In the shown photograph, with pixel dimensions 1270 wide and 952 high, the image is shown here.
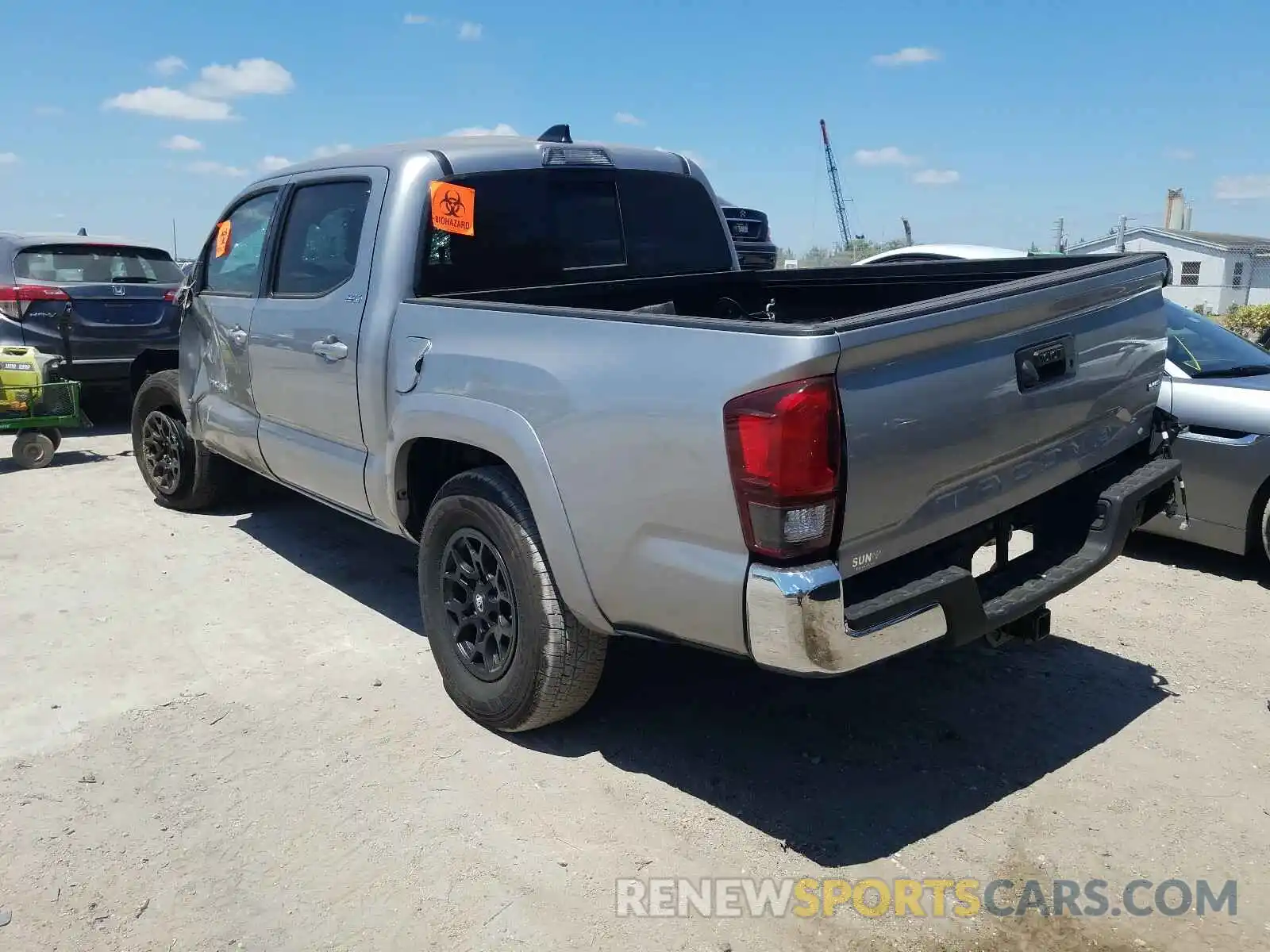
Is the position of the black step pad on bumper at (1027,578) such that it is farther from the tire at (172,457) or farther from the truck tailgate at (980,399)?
the tire at (172,457)

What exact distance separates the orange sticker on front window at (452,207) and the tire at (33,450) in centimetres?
564

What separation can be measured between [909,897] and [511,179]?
311 centimetres

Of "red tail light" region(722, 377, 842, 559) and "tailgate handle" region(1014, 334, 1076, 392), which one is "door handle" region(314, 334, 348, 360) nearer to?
"red tail light" region(722, 377, 842, 559)

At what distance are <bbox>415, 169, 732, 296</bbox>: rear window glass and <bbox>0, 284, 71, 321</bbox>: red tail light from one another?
6432 millimetres

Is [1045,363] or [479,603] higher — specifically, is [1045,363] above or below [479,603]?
above

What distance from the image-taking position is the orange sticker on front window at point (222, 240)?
5.46 metres

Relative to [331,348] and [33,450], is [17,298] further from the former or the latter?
A: [331,348]

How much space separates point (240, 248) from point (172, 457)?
1.86 metres

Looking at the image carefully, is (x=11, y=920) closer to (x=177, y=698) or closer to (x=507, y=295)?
(x=177, y=698)

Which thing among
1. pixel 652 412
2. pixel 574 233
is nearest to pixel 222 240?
pixel 574 233

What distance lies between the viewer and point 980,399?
2.90 meters

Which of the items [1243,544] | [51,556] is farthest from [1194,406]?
[51,556]

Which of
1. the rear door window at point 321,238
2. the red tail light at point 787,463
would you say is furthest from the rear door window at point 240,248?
the red tail light at point 787,463

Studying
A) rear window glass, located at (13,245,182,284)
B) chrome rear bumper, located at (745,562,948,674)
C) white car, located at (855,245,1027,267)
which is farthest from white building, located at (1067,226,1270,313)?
chrome rear bumper, located at (745,562,948,674)
